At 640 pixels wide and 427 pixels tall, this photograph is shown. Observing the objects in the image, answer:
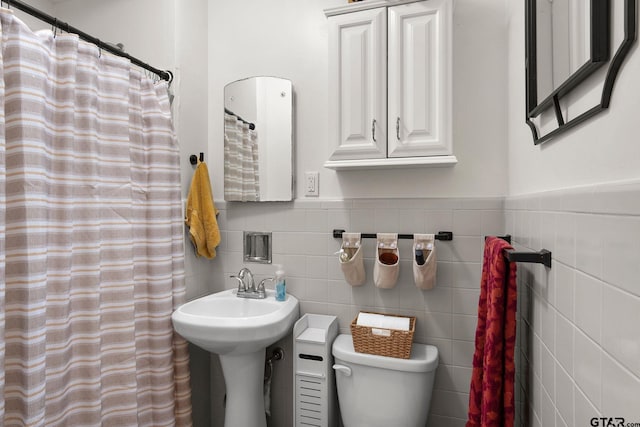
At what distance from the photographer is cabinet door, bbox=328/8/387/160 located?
1488 millimetres

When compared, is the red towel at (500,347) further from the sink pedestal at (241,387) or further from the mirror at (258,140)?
the mirror at (258,140)

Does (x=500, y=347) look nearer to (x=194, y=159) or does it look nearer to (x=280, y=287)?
(x=280, y=287)

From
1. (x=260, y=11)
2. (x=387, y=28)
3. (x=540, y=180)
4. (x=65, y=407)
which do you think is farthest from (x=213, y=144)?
(x=540, y=180)

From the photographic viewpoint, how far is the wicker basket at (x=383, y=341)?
4.60 ft

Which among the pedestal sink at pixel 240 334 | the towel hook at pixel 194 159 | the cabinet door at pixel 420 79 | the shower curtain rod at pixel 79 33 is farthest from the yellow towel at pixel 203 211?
the cabinet door at pixel 420 79

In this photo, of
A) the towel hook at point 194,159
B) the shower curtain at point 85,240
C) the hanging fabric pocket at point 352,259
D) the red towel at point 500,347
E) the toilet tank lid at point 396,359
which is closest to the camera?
the red towel at point 500,347

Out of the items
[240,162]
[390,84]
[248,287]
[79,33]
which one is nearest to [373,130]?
[390,84]

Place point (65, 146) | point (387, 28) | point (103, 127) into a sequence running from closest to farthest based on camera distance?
point (65, 146), point (103, 127), point (387, 28)

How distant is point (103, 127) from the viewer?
137 centimetres

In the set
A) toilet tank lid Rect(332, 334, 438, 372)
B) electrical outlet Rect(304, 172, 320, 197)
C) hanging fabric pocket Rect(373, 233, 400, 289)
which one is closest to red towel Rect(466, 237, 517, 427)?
toilet tank lid Rect(332, 334, 438, 372)

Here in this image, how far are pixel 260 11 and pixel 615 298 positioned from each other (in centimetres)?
200

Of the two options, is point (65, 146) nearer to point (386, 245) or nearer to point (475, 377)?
point (386, 245)

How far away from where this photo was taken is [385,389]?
4.58 ft

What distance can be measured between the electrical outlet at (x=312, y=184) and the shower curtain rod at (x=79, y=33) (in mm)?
842
